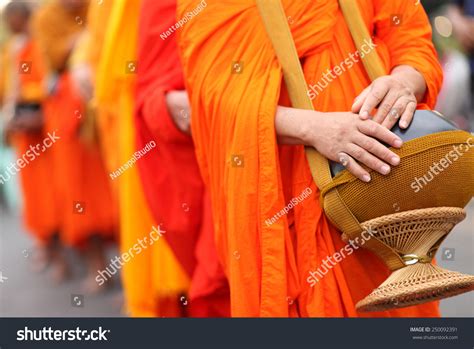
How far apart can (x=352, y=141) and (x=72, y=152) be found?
4.04m

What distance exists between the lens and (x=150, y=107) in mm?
2928

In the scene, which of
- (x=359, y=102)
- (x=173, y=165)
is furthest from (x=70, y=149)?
(x=359, y=102)

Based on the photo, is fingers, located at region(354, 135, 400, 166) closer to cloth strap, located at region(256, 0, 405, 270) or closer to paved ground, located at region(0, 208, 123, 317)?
cloth strap, located at region(256, 0, 405, 270)

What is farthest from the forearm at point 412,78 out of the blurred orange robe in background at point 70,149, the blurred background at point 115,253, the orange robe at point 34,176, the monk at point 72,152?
the orange robe at point 34,176

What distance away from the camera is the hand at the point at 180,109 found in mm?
2838

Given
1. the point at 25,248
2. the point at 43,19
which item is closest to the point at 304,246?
the point at 43,19

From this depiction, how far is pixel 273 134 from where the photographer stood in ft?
8.06

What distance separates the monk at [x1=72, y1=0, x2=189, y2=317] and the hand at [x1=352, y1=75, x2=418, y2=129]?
148cm

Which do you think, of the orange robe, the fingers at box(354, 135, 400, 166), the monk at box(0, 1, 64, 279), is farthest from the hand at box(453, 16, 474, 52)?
the orange robe

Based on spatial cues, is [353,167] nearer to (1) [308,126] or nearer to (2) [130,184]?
(1) [308,126]

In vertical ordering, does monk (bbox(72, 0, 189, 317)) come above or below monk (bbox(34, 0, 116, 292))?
below

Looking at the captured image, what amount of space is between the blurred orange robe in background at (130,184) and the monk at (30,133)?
1.75 metres

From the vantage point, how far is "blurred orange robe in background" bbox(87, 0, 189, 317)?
3920 millimetres
